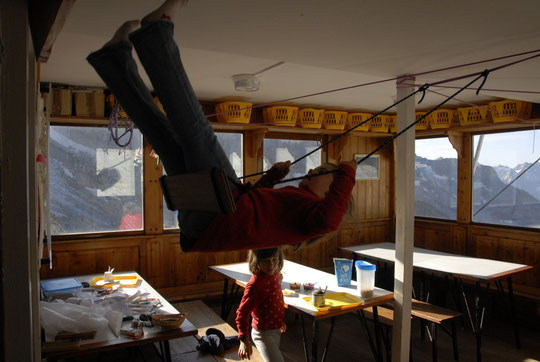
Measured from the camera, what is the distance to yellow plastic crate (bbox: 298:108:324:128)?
17.8 ft

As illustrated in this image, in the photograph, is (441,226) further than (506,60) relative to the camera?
Yes

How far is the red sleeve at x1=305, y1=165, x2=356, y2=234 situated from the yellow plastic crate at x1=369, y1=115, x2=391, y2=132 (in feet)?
15.7

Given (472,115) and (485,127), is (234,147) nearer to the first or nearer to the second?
(472,115)

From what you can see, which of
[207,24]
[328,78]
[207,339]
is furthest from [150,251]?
[207,24]

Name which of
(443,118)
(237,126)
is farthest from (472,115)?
(237,126)

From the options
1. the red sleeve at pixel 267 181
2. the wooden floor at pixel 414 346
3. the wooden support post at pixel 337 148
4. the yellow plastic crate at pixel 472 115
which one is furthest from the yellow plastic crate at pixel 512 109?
the red sleeve at pixel 267 181

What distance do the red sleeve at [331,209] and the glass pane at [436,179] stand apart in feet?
16.3

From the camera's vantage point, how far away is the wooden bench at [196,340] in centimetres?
292

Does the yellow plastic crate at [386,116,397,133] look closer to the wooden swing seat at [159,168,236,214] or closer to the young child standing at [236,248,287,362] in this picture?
the young child standing at [236,248,287,362]

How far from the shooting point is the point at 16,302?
90 cm

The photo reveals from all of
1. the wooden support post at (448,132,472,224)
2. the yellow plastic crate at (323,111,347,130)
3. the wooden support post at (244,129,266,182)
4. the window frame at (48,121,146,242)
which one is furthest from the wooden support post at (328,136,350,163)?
the window frame at (48,121,146,242)

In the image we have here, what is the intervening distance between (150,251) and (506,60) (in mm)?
3953

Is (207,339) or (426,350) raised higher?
(207,339)

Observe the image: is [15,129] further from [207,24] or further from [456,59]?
[456,59]
